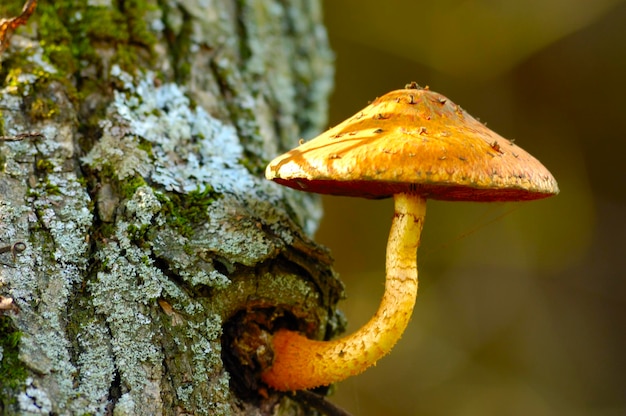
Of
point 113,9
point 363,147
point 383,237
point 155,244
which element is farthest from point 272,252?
point 383,237

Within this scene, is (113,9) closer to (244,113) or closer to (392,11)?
(244,113)

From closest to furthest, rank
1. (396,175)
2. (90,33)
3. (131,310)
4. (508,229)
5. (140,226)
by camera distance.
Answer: (396,175), (131,310), (140,226), (90,33), (508,229)

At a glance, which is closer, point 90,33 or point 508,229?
point 90,33

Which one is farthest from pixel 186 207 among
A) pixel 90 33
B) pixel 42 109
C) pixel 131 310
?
pixel 90 33

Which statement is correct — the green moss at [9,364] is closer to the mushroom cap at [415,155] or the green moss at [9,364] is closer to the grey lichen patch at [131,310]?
the grey lichen patch at [131,310]

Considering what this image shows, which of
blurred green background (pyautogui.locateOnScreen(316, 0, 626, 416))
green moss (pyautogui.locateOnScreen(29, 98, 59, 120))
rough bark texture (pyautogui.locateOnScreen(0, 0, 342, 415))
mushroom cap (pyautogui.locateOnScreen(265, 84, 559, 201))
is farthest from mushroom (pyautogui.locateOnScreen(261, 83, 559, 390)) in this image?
blurred green background (pyautogui.locateOnScreen(316, 0, 626, 416))

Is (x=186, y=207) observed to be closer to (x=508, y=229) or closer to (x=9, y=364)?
(x=9, y=364)
